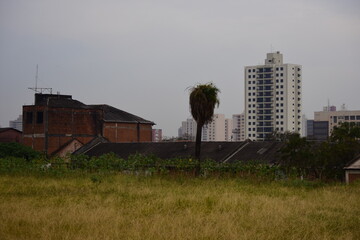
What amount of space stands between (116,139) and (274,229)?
58022mm

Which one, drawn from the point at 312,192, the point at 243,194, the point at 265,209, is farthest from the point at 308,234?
the point at 312,192

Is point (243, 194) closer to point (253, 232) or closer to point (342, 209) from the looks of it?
point (342, 209)

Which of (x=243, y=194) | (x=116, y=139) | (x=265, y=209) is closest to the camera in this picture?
(x=265, y=209)

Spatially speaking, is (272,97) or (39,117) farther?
(272,97)

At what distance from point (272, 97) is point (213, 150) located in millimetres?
98571

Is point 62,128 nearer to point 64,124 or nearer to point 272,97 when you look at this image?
point 64,124

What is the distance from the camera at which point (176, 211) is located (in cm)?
1702

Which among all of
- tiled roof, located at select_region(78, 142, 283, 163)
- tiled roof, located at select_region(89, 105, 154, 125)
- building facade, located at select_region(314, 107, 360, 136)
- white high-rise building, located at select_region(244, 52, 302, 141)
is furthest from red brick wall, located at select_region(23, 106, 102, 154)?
building facade, located at select_region(314, 107, 360, 136)

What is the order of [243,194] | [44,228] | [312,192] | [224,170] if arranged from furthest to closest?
[224,170] → [312,192] → [243,194] → [44,228]

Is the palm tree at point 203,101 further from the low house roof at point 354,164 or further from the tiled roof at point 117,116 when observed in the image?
the tiled roof at point 117,116

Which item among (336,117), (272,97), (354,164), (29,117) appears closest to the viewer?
(354,164)

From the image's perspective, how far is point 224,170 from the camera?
32750mm

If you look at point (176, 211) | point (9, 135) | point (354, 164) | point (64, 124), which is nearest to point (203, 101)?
point (354, 164)

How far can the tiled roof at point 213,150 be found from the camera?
45972 mm
